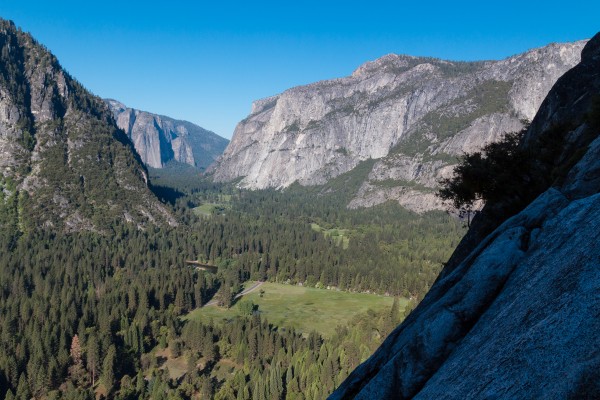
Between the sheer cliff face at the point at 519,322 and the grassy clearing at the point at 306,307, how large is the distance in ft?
303

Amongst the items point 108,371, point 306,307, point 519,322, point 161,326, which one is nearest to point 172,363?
point 108,371

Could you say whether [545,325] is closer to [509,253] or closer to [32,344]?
[509,253]

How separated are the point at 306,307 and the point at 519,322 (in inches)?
4663

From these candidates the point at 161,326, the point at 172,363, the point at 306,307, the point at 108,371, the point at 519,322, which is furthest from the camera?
the point at 306,307

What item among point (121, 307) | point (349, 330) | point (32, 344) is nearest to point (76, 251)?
point (121, 307)

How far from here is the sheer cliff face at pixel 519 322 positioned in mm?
9992

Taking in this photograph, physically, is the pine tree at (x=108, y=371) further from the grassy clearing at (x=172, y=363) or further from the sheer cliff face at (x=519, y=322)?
the sheer cliff face at (x=519, y=322)

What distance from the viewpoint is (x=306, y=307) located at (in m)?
127

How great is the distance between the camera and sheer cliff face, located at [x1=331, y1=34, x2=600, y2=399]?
9.99m

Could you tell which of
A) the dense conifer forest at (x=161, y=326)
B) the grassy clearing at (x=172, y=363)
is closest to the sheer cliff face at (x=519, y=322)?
the dense conifer forest at (x=161, y=326)

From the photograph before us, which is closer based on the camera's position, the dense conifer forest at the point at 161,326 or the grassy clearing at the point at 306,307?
the dense conifer forest at the point at 161,326

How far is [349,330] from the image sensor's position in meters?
98.1

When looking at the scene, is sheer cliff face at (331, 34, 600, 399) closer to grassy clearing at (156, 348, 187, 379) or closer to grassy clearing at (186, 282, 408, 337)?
grassy clearing at (156, 348, 187, 379)

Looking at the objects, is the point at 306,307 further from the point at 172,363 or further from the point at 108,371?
the point at 108,371
